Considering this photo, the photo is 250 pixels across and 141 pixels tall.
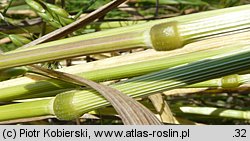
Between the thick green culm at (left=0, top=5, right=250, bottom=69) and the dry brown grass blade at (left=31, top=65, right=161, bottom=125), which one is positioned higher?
the thick green culm at (left=0, top=5, right=250, bottom=69)

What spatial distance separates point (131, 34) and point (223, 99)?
0.80 m

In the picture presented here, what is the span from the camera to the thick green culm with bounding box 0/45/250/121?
1.43 ft

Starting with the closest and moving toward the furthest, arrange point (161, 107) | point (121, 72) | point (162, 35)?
point (162, 35) < point (121, 72) < point (161, 107)

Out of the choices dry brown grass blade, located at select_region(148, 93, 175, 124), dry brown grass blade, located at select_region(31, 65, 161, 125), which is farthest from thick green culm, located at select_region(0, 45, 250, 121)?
dry brown grass blade, located at select_region(148, 93, 175, 124)

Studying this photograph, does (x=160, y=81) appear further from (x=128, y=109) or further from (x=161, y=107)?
(x=161, y=107)

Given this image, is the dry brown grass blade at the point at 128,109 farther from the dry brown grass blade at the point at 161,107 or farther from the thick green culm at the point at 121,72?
the dry brown grass blade at the point at 161,107

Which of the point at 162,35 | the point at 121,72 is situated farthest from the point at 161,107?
the point at 162,35

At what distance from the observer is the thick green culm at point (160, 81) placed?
0.44 m

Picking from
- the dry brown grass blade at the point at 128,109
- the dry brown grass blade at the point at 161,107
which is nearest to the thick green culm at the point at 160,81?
the dry brown grass blade at the point at 128,109

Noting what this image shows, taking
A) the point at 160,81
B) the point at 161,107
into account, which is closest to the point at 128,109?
the point at 160,81

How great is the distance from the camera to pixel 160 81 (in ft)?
1.53

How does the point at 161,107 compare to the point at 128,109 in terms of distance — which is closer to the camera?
the point at 128,109

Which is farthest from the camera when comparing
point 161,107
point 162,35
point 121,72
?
point 161,107

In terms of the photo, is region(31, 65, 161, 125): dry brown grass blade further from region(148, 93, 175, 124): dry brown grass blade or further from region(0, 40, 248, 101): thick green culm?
region(148, 93, 175, 124): dry brown grass blade
